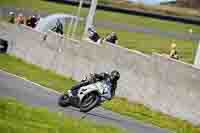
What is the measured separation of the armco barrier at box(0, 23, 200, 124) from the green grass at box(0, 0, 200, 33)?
57.6 feet

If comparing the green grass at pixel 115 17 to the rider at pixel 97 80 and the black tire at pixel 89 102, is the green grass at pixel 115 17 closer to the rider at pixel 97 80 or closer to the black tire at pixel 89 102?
the rider at pixel 97 80

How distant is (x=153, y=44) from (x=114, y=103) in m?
16.4

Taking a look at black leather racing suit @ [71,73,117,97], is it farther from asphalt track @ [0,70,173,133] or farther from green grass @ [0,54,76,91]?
green grass @ [0,54,76,91]

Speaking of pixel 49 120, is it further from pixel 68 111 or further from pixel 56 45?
pixel 56 45

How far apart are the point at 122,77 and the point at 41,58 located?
6.65 metres

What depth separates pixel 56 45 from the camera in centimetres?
2670

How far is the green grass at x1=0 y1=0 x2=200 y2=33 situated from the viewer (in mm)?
45334

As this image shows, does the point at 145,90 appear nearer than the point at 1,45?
Yes

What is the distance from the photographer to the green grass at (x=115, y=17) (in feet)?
149

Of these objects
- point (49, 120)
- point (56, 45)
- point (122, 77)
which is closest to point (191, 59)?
point (56, 45)

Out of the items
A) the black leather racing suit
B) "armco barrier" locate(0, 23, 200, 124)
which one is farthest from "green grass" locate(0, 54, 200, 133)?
the black leather racing suit

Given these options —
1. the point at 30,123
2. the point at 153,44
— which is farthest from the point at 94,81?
the point at 153,44

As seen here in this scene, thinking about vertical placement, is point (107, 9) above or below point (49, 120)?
below

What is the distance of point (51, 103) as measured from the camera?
18.5 metres
